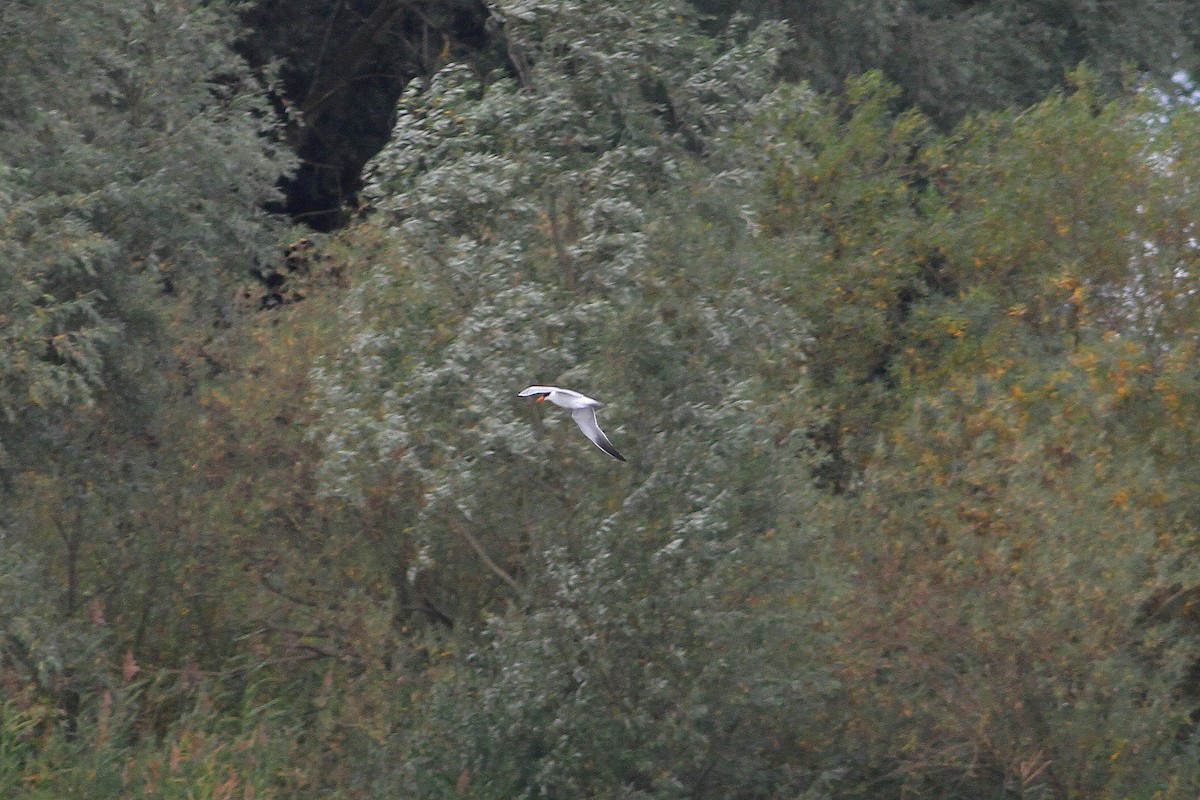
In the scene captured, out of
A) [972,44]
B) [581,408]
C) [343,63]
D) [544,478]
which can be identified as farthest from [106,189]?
[972,44]

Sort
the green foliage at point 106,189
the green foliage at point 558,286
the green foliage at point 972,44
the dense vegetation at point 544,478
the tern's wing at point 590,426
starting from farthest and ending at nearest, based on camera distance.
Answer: the green foliage at point 972,44, the green foliage at point 106,189, the dense vegetation at point 544,478, the green foliage at point 558,286, the tern's wing at point 590,426

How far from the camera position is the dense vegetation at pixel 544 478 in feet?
25.7

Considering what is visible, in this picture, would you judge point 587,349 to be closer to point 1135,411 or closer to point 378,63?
point 1135,411

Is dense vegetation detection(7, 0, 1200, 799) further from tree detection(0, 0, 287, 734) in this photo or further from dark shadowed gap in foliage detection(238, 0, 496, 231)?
dark shadowed gap in foliage detection(238, 0, 496, 231)

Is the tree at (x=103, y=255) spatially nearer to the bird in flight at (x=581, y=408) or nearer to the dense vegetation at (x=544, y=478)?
the dense vegetation at (x=544, y=478)

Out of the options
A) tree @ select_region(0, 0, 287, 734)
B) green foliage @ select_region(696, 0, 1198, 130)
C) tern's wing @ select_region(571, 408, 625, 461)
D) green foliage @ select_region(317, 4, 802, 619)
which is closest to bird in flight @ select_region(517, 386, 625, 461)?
tern's wing @ select_region(571, 408, 625, 461)

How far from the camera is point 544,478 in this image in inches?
316

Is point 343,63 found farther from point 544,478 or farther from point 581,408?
point 581,408

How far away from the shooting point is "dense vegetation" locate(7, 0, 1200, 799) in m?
7.84

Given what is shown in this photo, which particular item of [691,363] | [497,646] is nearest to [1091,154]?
[691,363]

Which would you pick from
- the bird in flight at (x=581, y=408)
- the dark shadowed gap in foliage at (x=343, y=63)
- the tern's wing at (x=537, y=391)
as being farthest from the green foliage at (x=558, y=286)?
the dark shadowed gap in foliage at (x=343, y=63)

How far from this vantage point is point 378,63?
54.2 ft

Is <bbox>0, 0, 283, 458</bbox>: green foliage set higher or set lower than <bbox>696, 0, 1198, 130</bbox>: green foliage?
lower

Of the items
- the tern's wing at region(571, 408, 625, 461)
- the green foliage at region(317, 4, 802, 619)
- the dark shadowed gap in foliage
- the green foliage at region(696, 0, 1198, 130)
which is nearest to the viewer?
the tern's wing at region(571, 408, 625, 461)
